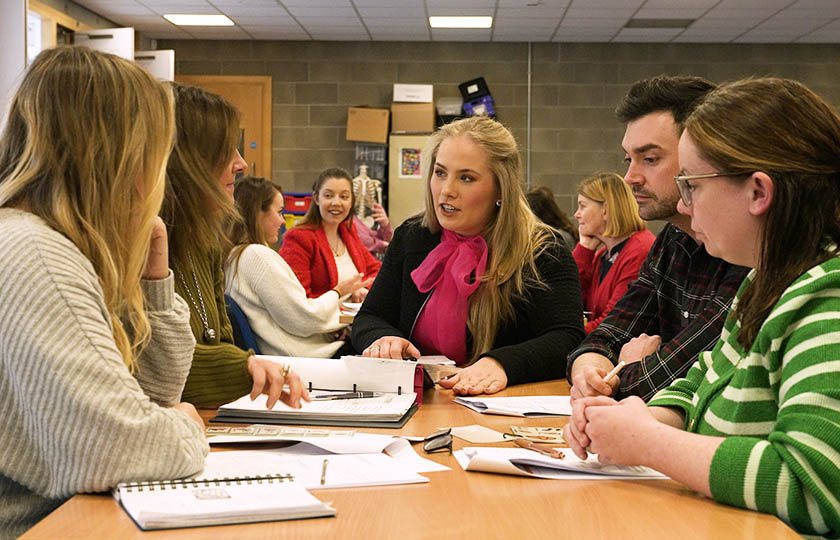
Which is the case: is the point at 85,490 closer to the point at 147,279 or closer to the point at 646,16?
the point at 147,279

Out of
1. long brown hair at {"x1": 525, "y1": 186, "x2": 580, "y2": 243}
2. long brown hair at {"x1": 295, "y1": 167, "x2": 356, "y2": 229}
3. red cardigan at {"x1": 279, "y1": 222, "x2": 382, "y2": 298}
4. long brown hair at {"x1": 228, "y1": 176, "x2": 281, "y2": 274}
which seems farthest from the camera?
long brown hair at {"x1": 525, "y1": 186, "x2": 580, "y2": 243}

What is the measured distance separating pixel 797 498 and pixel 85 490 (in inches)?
35.3

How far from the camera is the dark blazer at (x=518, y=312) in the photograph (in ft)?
7.47

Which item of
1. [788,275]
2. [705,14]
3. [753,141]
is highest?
[705,14]

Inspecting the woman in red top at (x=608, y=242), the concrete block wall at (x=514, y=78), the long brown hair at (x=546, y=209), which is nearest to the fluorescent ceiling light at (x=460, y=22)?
the concrete block wall at (x=514, y=78)

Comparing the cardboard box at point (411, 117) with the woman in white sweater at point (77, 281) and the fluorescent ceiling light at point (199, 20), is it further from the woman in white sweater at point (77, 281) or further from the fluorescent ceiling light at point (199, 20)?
the woman in white sweater at point (77, 281)

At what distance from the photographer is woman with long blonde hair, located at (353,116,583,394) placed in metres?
2.45

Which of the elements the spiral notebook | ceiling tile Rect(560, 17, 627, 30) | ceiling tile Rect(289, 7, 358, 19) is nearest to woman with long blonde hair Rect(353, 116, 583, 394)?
the spiral notebook

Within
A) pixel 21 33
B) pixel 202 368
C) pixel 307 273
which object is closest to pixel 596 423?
pixel 202 368

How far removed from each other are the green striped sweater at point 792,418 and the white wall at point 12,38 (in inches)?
194

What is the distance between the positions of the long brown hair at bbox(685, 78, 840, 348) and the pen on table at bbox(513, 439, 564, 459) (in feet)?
1.12

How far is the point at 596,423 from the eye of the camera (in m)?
1.25

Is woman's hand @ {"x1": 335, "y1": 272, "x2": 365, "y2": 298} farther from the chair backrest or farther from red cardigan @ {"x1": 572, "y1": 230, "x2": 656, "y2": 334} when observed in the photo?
the chair backrest

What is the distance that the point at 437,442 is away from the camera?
1.44 metres
